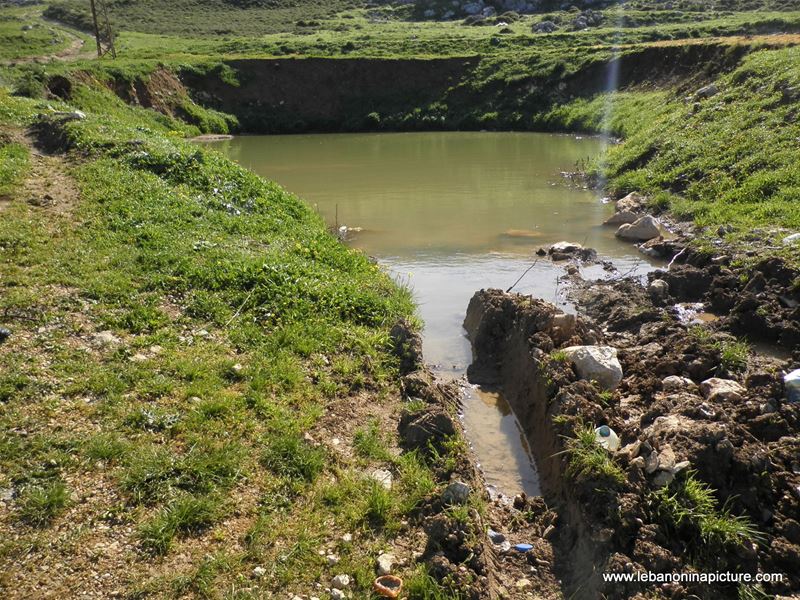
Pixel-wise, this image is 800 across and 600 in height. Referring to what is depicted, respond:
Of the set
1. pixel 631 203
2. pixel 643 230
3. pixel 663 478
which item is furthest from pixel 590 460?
pixel 631 203

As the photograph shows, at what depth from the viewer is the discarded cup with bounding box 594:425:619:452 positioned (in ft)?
20.9

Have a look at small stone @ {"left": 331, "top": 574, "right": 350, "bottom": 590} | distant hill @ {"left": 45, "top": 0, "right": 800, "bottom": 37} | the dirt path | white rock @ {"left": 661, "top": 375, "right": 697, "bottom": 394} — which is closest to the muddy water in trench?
white rock @ {"left": 661, "top": 375, "right": 697, "bottom": 394}

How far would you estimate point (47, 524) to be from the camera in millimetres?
4953

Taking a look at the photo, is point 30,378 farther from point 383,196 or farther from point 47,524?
point 383,196

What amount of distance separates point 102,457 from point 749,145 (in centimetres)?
1629

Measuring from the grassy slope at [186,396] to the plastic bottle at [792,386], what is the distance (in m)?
3.96

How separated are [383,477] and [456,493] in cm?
78

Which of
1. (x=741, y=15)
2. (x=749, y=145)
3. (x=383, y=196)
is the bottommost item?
(x=383, y=196)

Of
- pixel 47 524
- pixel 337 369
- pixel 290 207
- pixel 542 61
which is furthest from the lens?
pixel 542 61

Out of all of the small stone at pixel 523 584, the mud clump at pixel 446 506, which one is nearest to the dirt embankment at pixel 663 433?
the small stone at pixel 523 584

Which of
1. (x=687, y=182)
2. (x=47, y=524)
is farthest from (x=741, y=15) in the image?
(x=47, y=524)

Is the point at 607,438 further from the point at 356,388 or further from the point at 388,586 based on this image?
the point at 356,388

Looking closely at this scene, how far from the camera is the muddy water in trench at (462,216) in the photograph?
348 inches

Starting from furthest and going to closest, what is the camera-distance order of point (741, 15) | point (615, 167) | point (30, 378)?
1. point (741, 15)
2. point (615, 167)
3. point (30, 378)
